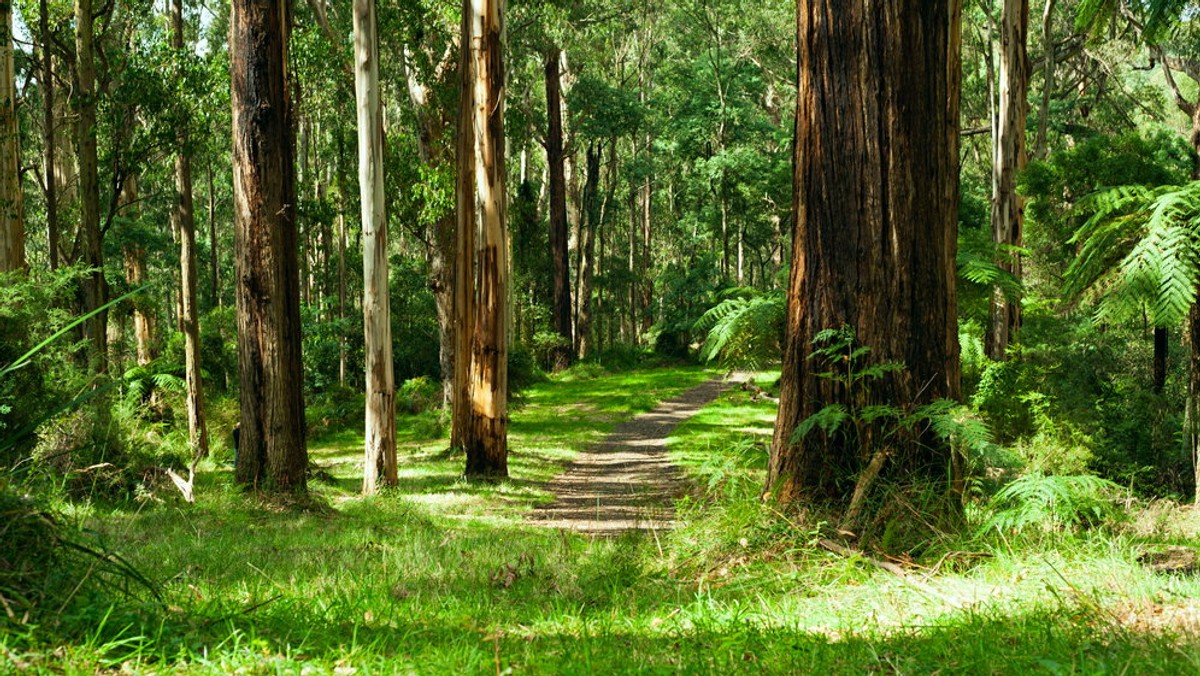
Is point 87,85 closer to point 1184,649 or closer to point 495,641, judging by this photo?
point 495,641

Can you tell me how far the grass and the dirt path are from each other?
877 mm

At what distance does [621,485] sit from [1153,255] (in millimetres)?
6970

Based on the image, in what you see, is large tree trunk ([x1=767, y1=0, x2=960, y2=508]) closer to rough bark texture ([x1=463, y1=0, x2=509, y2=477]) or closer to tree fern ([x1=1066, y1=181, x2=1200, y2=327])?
tree fern ([x1=1066, y1=181, x2=1200, y2=327])

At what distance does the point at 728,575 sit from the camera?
14.7ft

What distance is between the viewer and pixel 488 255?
469 inches

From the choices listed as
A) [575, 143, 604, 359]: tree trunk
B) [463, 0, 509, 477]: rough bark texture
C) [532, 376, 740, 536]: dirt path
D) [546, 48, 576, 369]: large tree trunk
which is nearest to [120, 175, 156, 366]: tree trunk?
[532, 376, 740, 536]: dirt path

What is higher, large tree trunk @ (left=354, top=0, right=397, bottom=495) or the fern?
large tree trunk @ (left=354, top=0, right=397, bottom=495)

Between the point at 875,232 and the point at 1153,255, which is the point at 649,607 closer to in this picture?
the point at 875,232

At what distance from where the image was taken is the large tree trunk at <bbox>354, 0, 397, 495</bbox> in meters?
10.5

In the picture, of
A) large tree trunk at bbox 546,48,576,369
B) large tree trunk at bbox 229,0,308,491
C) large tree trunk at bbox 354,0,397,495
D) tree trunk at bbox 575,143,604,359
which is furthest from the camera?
tree trunk at bbox 575,143,604,359

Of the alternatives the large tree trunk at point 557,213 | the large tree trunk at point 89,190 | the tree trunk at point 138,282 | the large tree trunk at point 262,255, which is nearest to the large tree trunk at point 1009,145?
the large tree trunk at point 262,255

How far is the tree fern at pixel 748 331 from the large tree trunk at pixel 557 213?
23.8 m

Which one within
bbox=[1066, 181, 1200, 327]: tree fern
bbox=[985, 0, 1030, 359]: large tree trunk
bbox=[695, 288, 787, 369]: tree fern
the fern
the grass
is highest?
bbox=[985, 0, 1030, 359]: large tree trunk

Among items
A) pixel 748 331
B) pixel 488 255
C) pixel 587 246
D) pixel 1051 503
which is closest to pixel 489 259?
pixel 488 255
